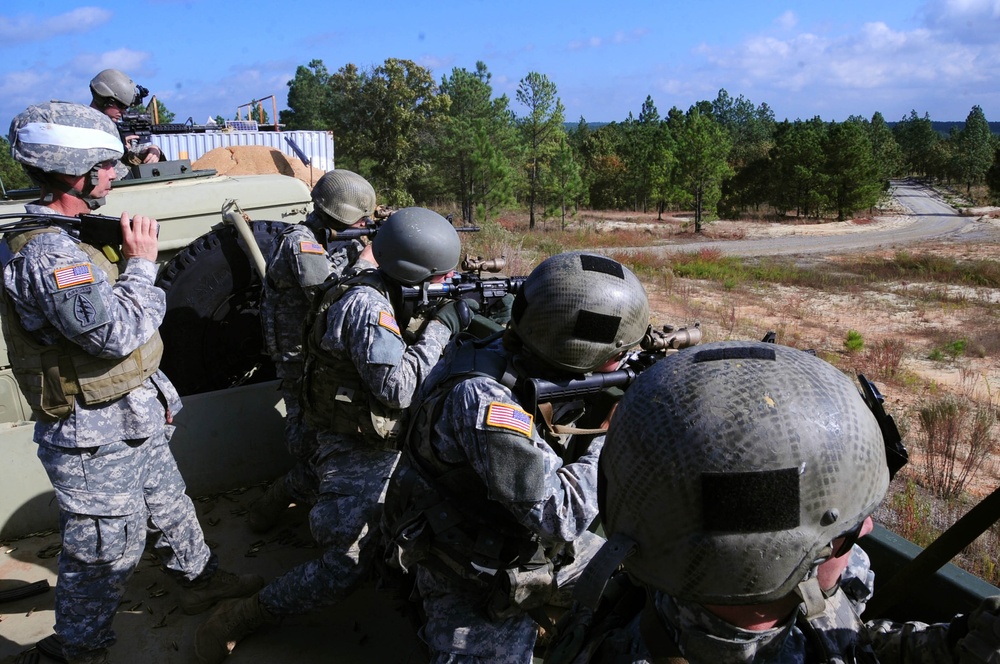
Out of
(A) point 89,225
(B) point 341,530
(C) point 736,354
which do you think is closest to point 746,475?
(C) point 736,354

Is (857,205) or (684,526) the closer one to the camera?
(684,526)

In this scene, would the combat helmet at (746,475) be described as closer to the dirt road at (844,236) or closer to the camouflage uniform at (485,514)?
the camouflage uniform at (485,514)

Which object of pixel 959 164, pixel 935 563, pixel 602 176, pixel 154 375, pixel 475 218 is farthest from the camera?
pixel 959 164

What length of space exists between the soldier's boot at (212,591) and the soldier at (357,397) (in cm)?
33

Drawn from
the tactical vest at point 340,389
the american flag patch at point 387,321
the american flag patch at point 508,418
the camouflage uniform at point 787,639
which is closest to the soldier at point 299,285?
the tactical vest at point 340,389

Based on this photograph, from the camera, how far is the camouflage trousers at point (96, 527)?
117 inches

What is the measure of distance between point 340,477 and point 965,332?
1225cm

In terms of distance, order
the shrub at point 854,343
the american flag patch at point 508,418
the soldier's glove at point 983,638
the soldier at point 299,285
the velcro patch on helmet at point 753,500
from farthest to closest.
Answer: the shrub at point 854,343 < the soldier at point 299,285 < the american flag patch at point 508,418 < the velcro patch on helmet at point 753,500 < the soldier's glove at point 983,638

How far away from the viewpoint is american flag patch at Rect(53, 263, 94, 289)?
8.90 ft

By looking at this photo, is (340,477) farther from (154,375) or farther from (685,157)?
(685,157)

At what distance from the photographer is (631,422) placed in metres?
1.39

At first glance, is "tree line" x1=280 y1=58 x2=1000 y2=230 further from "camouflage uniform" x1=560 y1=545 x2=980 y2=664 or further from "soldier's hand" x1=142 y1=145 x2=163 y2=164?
"camouflage uniform" x1=560 y1=545 x2=980 y2=664

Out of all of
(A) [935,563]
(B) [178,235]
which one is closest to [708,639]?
(A) [935,563]

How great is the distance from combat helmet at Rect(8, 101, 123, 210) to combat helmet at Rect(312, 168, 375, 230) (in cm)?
190
